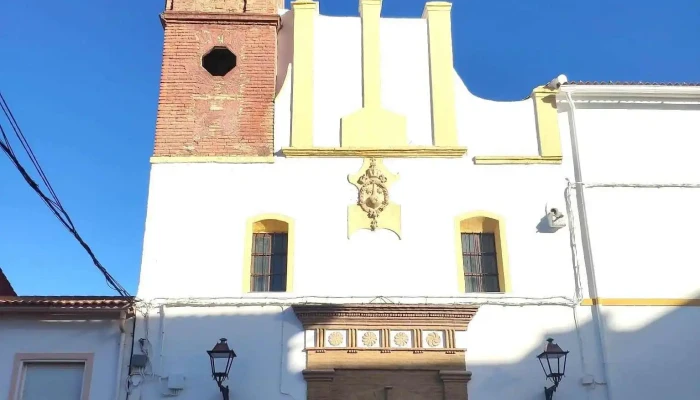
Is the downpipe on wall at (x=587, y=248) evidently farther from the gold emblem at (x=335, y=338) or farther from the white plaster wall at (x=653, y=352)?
the gold emblem at (x=335, y=338)

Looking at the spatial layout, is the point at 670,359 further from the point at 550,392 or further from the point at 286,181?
the point at 286,181

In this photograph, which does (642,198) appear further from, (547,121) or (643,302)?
(547,121)

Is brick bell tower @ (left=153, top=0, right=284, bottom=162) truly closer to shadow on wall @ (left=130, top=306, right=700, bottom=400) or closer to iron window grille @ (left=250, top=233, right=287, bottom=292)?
iron window grille @ (left=250, top=233, right=287, bottom=292)

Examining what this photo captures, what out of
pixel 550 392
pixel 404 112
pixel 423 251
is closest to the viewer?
pixel 550 392

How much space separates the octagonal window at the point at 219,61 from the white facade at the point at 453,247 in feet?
4.99

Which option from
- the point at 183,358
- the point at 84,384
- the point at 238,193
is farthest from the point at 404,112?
the point at 84,384

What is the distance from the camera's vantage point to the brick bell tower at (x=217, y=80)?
12.6 metres

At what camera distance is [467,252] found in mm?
12242

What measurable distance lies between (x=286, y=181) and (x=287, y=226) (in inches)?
30.3

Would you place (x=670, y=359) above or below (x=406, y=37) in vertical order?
below

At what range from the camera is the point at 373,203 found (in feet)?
39.6

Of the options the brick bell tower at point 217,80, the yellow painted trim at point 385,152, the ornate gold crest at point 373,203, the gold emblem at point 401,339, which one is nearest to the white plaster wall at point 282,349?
the gold emblem at point 401,339

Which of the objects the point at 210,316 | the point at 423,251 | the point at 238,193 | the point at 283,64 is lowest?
the point at 210,316

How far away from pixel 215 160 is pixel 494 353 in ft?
17.9
